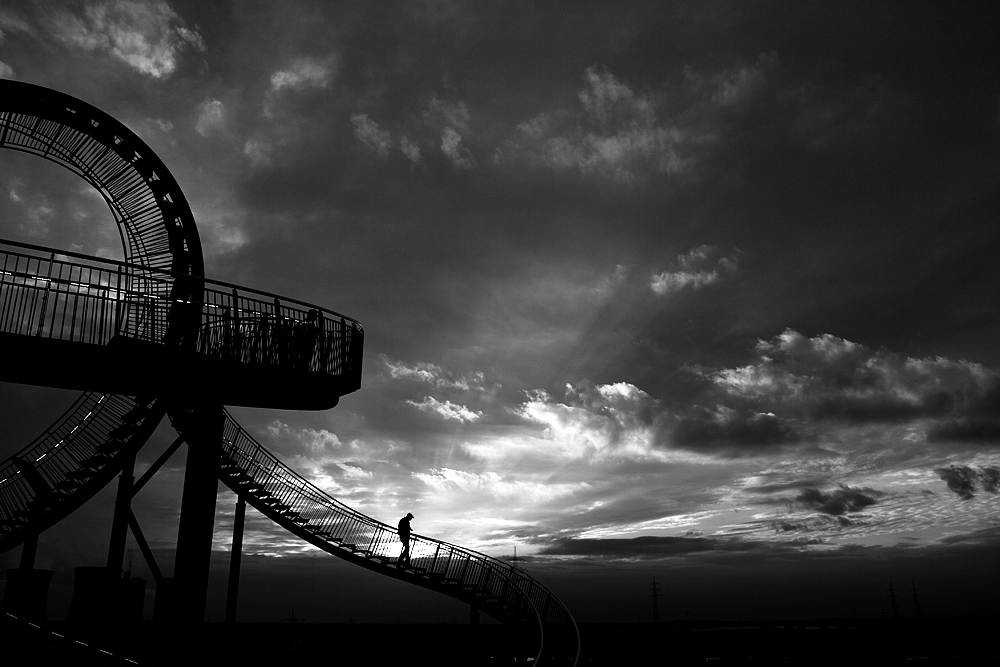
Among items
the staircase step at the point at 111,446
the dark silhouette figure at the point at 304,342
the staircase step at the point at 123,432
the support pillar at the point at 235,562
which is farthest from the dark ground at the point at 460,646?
the dark silhouette figure at the point at 304,342

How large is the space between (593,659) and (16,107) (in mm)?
25351

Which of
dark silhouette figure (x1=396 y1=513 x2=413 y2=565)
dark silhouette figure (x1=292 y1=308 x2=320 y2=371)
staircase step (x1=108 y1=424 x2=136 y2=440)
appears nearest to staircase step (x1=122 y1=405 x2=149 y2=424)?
staircase step (x1=108 y1=424 x2=136 y2=440)

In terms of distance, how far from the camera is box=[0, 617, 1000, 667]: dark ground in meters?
18.4

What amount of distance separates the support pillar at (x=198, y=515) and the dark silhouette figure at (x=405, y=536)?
724 centimetres

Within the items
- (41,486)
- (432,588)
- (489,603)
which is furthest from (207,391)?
(489,603)

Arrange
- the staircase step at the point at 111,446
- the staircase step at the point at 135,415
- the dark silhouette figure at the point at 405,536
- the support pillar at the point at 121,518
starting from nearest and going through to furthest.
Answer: the support pillar at the point at 121,518 < the staircase step at the point at 111,446 < the staircase step at the point at 135,415 < the dark silhouette figure at the point at 405,536

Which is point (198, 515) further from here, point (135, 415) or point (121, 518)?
point (135, 415)

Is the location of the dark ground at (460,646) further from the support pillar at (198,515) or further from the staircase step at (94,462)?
the staircase step at (94,462)

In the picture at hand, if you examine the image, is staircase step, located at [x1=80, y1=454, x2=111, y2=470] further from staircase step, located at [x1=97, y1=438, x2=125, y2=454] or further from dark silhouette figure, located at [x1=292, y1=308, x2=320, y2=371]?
dark silhouette figure, located at [x1=292, y1=308, x2=320, y2=371]

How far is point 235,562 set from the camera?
77.0 feet

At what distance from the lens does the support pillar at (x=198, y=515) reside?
1844 centimetres

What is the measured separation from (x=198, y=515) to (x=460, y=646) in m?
11.1

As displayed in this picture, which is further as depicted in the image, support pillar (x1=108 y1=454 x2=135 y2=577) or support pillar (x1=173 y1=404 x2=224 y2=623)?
support pillar (x1=108 y1=454 x2=135 y2=577)

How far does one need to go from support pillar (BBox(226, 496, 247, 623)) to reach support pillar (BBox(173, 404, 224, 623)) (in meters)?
3.93
